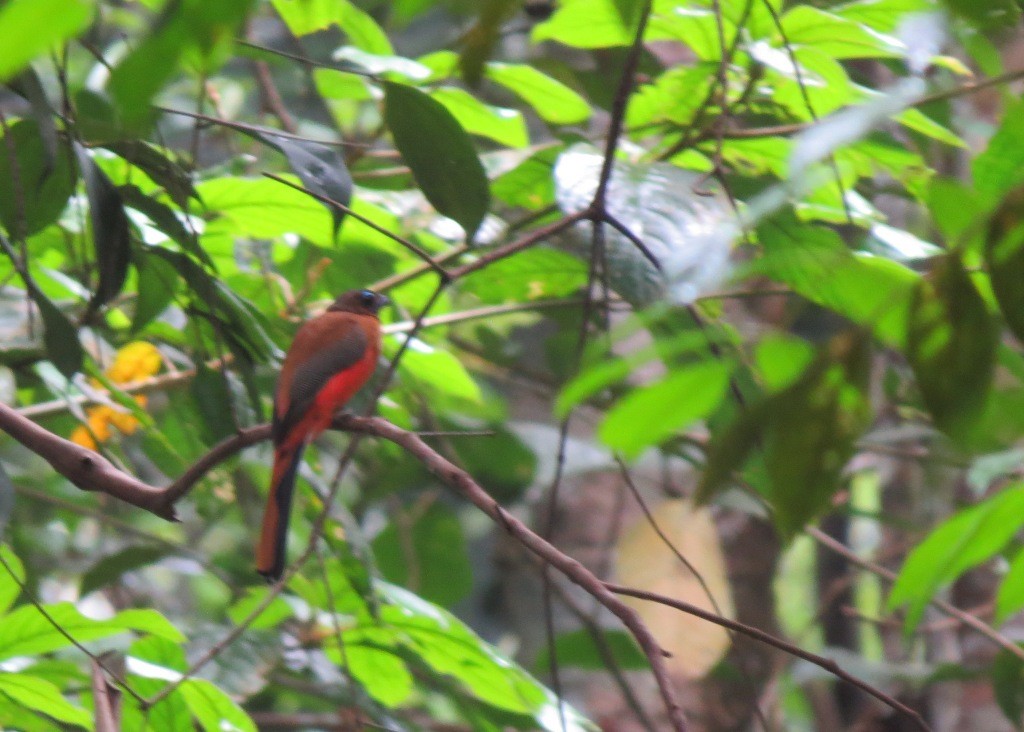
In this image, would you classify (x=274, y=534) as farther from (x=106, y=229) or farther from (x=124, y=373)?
(x=106, y=229)

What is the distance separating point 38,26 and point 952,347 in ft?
1.93

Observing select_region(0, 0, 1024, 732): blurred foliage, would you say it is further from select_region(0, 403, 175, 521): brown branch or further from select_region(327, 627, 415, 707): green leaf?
select_region(0, 403, 175, 521): brown branch

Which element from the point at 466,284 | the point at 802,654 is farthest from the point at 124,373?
the point at 802,654

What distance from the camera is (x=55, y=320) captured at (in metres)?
2.00

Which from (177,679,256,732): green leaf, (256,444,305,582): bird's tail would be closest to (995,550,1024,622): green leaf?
(177,679,256,732): green leaf

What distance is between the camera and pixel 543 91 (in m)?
2.87

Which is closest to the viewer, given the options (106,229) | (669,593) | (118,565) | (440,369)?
(106,229)

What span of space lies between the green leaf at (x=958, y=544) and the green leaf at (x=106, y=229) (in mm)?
1260

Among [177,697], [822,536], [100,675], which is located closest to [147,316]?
[177,697]

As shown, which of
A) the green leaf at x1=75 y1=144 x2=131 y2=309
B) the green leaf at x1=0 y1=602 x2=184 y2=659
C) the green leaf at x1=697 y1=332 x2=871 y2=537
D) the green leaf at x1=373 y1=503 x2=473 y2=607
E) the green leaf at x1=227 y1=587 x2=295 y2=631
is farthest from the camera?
the green leaf at x1=373 y1=503 x2=473 y2=607

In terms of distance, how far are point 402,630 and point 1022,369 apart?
1.52 metres

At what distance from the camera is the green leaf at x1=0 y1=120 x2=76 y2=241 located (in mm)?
2041

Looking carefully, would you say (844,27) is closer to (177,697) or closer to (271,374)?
(177,697)

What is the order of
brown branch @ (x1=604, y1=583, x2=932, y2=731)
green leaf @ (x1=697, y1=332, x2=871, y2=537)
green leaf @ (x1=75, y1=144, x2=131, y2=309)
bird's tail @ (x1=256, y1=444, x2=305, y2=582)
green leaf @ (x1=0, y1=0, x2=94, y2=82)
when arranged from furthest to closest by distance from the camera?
bird's tail @ (x1=256, y1=444, x2=305, y2=582)
green leaf @ (x1=75, y1=144, x2=131, y2=309)
brown branch @ (x1=604, y1=583, x2=932, y2=731)
green leaf @ (x1=697, y1=332, x2=871, y2=537)
green leaf @ (x1=0, y1=0, x2=94, y2=82)
